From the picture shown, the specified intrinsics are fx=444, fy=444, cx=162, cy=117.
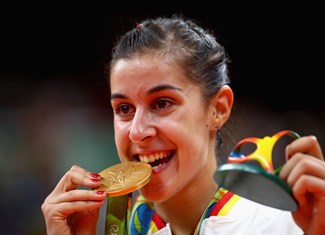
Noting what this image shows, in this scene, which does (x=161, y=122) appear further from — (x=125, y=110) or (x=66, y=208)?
(x=66, y=208)

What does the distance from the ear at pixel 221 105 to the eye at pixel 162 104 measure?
0.80ft

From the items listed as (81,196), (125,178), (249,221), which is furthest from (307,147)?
(81,196)

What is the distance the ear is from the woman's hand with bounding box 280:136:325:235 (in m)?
0.71

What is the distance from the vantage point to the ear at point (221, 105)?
6.69ft

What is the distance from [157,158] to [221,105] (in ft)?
1.38

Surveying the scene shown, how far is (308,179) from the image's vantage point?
1268 mm

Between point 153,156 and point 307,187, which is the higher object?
point 153,156

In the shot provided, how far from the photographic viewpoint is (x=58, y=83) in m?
5.67

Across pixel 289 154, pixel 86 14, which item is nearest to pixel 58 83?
pixel 86 14

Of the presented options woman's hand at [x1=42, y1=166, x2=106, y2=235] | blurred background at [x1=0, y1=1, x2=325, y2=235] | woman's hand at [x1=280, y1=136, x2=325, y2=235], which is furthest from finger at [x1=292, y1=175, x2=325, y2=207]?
blurred background at [x1=0, y1=1, x2=325, y2=235]

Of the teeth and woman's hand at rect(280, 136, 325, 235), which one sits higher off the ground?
the teeth

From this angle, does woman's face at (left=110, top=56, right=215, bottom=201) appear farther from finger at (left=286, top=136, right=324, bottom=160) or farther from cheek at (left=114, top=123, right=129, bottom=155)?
finger at (left=286, top=136, right=324, bottom=160)

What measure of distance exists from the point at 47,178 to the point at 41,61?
1569 millimetres

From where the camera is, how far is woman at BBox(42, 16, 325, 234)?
1.80 m
